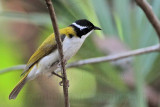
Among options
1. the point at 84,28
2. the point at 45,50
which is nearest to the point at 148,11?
the point at 84,28

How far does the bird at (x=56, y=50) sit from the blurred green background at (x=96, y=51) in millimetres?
267

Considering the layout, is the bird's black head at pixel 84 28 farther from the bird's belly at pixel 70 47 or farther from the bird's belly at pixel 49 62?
the bird's belly at pixel 49 62

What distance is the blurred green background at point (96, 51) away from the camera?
250 cm

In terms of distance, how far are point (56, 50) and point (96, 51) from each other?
1.62 ft

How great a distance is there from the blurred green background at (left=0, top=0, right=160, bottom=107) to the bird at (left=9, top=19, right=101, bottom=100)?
267 mm

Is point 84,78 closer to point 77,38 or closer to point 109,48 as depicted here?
point 109,48

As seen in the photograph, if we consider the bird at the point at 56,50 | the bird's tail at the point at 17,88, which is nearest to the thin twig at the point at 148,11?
the bird at the point at 56,50

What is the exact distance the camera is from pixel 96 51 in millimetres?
2627

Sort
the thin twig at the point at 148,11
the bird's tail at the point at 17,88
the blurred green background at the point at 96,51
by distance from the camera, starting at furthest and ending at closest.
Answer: the blurred green background at the point at 96,51, the bird's tail at the point at 17,88, the thin twig at the point at 148,11

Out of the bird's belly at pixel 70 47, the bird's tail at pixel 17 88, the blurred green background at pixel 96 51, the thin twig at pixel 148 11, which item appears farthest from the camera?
the blurred green background at pixel 96 51

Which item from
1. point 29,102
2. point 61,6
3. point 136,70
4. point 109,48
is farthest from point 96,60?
point 29,102

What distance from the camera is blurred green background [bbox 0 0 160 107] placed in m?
2.50

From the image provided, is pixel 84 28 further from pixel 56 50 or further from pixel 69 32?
pixel 56 50

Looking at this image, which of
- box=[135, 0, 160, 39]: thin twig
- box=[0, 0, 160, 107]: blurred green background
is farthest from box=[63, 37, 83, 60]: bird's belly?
box=[135, 0, 160, 39]: thin twig
